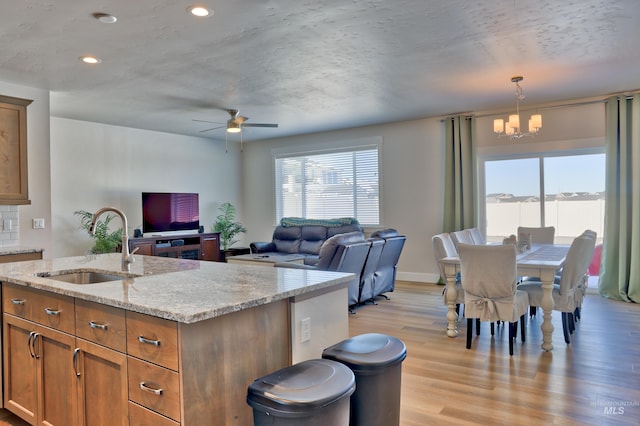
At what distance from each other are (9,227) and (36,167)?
699mm

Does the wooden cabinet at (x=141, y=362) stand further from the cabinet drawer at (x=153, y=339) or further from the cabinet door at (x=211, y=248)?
the cabinet door at (x=211, y=248)

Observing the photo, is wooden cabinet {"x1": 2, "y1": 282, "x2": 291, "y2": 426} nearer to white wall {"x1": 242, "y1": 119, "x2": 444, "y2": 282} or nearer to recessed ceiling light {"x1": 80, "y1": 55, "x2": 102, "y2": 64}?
recessed ceiling light {"x1": 80, "y1": 55, "x2": 102, "y2": 64}

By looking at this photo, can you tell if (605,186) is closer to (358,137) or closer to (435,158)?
(435,158)

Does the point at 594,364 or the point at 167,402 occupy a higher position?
the point at 167,402

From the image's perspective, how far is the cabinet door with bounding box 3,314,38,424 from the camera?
230 centimetres

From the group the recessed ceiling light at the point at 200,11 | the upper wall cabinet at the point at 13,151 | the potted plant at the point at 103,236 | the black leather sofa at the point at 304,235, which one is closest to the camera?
the recessed ceiling light at the point at 200,11

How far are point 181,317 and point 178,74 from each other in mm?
3634

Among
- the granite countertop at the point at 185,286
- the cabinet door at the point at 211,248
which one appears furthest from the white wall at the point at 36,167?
the cabinet door at the point at 211,248

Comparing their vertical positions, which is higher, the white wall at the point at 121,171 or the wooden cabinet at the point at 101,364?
the white wall at the point at 121,171

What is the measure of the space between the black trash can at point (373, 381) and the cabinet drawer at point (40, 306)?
1.23 m

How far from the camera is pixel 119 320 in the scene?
68.7 inches

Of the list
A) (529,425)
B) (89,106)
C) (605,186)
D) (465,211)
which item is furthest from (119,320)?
(605,186)

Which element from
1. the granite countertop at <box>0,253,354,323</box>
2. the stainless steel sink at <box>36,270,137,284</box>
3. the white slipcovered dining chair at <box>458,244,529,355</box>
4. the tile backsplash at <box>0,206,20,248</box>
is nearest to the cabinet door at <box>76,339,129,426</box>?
the granite countertop at <box>0,253,354,323</box>

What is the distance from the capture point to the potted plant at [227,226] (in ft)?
27.6
